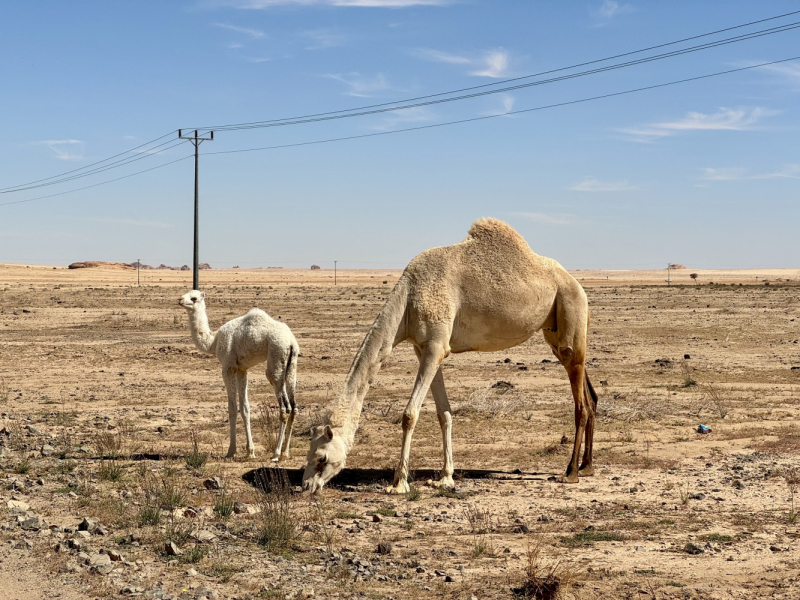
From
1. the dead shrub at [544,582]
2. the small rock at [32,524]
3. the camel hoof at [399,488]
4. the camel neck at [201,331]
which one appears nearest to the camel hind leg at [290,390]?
the camel neck at [201,331]

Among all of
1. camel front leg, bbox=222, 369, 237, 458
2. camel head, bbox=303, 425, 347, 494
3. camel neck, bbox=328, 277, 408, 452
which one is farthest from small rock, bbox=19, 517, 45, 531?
camel front leg, bbox=222, 369, 237, 458

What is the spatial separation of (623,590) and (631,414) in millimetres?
8934

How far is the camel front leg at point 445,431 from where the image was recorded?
1045 centimetres

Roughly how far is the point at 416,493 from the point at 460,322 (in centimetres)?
220

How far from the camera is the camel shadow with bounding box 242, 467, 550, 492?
34.4 ft

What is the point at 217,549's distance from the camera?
7652mm

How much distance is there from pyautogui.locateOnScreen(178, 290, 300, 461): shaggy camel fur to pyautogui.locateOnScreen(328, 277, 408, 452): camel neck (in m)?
1.94

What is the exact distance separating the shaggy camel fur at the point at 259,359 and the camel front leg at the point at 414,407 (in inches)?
89.8

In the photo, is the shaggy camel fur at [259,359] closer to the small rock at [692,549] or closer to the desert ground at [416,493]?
the desert ground at [416,493]

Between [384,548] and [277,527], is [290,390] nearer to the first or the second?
[277,527]

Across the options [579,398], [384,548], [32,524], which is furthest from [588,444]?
[32,524]

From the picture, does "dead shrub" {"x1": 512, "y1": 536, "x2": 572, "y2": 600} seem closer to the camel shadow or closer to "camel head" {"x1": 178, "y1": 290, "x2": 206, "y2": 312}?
the camel shadow

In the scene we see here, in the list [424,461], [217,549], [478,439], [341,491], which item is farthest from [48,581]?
[478,439]

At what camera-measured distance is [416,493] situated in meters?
9.91
